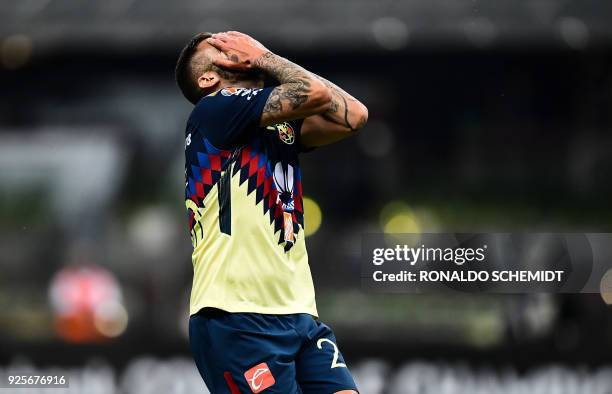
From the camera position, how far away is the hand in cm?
400

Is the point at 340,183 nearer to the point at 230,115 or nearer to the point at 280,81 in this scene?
the point at 280,81

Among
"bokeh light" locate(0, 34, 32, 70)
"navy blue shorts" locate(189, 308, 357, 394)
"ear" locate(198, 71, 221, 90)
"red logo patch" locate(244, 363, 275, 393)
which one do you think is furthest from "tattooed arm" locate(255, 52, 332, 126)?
"bokeh light" locate(0, 34, 32, 70)

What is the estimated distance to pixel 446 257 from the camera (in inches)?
332

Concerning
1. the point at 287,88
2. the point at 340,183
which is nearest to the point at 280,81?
the point at 287,88

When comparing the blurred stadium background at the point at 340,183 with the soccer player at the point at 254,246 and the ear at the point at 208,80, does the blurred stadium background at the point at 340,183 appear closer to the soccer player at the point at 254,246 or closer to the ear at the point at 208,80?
the ear at the point at 208,80

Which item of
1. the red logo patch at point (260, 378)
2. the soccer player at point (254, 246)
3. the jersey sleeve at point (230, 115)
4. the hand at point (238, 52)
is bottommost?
the red logo patch at point (260, 378)

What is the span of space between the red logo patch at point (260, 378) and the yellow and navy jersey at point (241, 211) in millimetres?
201

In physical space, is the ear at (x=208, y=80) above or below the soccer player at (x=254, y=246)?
above

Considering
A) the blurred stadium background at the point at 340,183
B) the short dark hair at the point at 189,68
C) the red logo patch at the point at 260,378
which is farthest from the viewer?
the blurred stadium background at the point at 340,183

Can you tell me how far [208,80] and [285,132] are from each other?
0.35 m

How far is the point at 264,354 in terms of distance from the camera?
12.2ft

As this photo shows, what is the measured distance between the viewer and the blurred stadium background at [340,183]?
821 centimetres

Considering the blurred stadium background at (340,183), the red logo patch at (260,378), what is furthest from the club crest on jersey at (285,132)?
the blurred stadium background at (340,183)

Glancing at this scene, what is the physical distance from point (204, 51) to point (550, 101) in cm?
498
